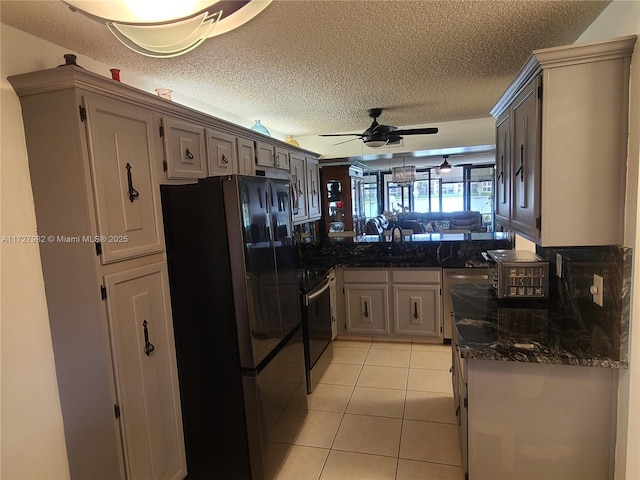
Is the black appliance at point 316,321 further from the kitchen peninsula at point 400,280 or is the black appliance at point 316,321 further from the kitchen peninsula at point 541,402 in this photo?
the kitchen peninsula at point 541,402

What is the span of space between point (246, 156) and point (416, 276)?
2069 millimetres

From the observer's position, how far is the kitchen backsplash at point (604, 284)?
155 cm

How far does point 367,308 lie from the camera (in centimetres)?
404

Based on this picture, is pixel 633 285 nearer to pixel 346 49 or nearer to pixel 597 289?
pixel 597 289

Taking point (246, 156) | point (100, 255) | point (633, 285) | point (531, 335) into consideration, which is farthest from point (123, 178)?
→ point (633, 285)

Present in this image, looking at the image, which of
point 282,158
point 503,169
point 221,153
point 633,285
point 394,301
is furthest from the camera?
point 394,301

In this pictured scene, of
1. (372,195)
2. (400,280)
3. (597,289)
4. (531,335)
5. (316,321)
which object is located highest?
(372,195)

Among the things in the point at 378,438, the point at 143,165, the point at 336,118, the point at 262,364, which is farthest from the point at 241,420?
the point at 336,118

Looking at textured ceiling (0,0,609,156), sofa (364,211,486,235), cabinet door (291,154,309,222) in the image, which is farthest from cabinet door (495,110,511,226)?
sofa (364,211,486,235)

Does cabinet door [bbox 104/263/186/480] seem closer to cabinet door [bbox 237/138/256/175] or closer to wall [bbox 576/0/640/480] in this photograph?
cabinet door [bbox 237/138/256/175]

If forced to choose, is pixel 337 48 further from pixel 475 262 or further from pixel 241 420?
pixel 475 262

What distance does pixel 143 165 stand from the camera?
1.88 m

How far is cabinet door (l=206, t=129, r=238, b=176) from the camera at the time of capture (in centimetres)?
242

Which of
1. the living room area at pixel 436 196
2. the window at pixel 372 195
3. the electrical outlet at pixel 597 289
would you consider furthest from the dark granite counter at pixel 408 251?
the window at pixel 372 195
